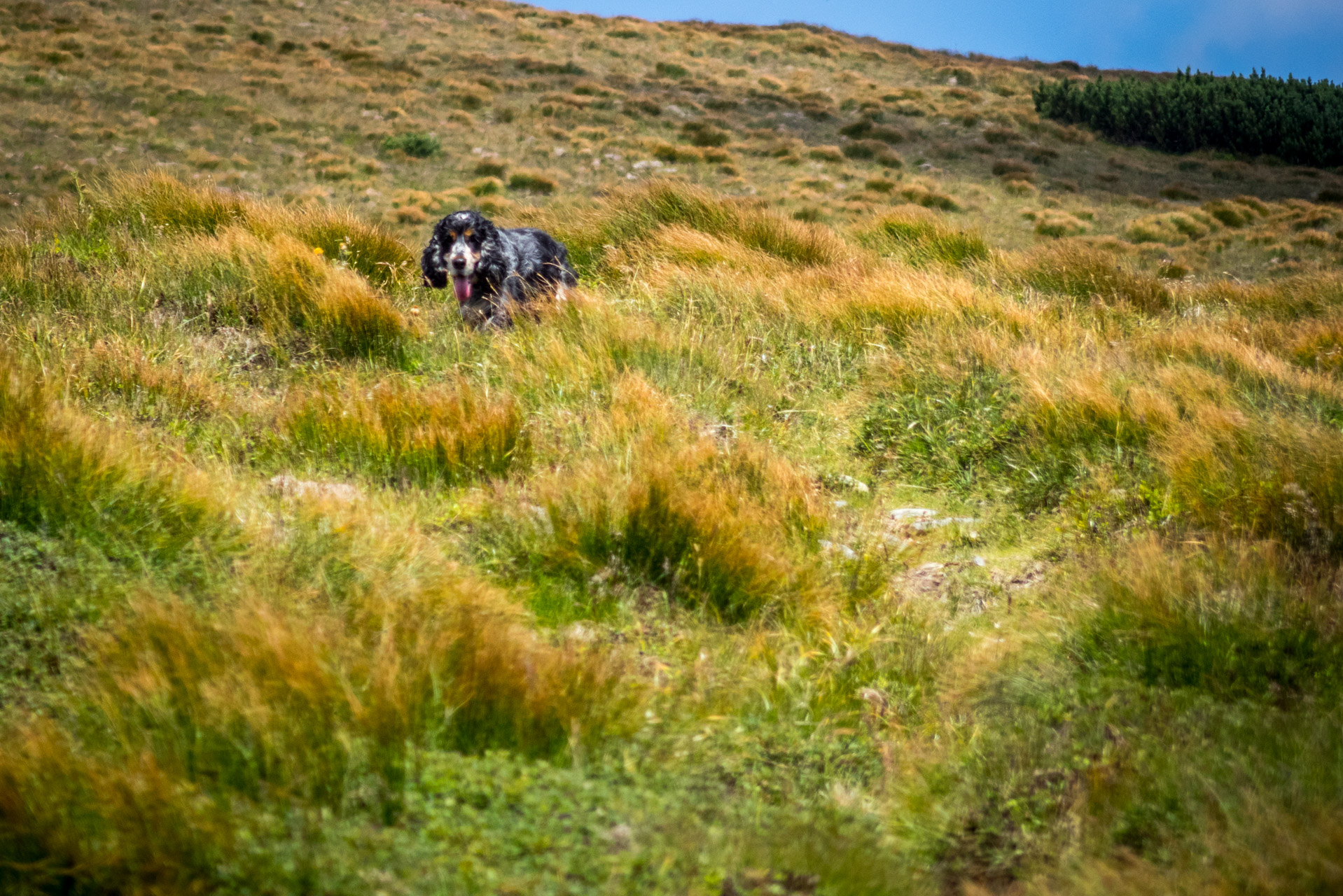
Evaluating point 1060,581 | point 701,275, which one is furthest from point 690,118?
point 1060,581

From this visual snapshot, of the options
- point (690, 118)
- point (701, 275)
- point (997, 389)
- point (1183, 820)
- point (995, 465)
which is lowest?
point (1183, 820)

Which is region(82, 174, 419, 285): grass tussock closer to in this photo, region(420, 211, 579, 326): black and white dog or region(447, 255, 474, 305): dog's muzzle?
region(420, 211, 579, 326): black and white dog

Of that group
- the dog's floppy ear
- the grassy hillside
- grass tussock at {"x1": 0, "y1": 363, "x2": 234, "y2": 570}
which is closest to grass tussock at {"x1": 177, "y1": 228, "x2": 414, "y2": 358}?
the grassy hillside

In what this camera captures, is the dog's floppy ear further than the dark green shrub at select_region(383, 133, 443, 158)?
No

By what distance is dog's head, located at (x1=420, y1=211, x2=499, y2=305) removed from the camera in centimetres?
568

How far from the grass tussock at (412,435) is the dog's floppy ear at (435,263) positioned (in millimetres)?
2064

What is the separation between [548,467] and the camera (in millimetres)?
→ 3682

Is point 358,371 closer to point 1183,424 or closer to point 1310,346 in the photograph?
point 1183,424

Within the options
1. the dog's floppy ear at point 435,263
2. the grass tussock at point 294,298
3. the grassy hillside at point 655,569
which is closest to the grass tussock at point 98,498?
the grassy hillside at point 655,569

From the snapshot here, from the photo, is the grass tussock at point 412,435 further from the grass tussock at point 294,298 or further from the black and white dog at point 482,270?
the black and white dog at point 482,270

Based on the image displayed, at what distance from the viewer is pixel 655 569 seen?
305cm

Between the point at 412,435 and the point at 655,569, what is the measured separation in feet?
4.67

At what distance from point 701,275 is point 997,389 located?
2.58 metres

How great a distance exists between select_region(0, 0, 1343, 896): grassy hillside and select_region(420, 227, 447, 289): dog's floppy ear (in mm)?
274
